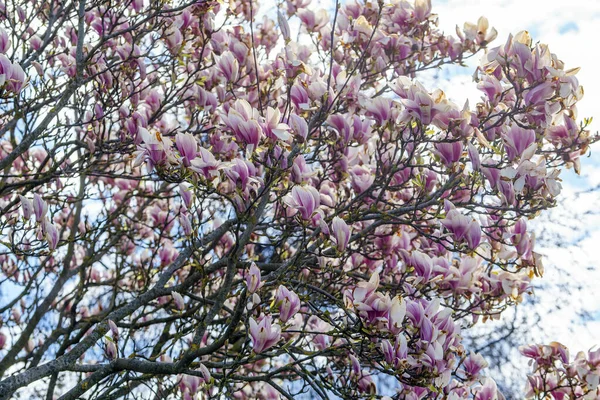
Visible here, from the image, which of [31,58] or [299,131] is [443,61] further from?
[31,58]

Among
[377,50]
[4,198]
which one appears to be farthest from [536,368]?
[4,198]

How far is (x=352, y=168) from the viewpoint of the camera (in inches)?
164

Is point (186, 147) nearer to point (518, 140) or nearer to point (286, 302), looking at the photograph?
point (286, 302)

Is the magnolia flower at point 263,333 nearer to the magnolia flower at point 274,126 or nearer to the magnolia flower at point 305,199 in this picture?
the magnolia flower at point 305,199

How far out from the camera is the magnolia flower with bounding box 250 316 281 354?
2900 mm

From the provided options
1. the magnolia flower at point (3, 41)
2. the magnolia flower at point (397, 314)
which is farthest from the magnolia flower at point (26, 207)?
the magnolia flower at point (397, 314)

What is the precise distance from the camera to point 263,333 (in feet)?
9.52

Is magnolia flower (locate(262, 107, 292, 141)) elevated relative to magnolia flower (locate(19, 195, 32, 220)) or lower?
lower

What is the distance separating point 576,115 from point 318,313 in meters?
1.87

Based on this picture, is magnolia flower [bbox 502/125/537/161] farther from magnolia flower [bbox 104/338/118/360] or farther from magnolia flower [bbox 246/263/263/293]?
magnolia flower [bbox 104/338/118/360]

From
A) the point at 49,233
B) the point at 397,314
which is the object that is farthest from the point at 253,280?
the point at 49,233

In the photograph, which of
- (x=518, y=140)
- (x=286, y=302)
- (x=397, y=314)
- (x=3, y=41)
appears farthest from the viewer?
(x=3, y=41)

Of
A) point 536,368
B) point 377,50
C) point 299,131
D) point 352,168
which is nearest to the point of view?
point 299,131

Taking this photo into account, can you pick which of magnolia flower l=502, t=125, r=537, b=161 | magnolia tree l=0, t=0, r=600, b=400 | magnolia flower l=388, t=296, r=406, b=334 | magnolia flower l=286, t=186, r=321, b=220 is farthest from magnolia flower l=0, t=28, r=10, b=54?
magnolia flower l=502, t=125, r=537, b=161
